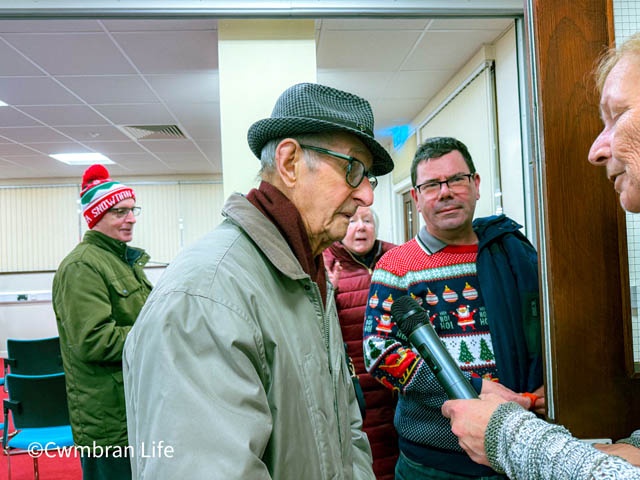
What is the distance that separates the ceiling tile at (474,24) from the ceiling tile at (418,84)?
0.83 meters

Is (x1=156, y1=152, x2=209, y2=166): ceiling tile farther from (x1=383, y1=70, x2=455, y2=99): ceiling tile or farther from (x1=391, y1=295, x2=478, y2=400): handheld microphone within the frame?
(x1=391, y1=295, x2=478, y2=400): handheld microphone

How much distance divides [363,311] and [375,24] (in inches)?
79.7

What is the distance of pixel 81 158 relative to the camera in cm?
670

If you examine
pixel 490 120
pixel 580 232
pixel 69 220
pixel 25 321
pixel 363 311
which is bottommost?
pixel 25 321

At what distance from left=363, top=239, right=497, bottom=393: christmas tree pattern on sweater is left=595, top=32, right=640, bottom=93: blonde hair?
0.69 meters

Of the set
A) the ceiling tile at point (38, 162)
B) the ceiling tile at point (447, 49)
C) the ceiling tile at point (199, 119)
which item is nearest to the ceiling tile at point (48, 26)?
the ceiling tile at point (199, 119)

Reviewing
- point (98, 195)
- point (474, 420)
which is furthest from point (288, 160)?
point (98, 195)

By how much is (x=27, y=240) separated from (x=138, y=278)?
7.06 meters

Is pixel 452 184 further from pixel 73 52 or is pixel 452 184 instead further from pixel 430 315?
pixel 73 52

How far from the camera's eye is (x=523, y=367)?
4.44 feet

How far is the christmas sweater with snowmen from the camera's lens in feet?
4.49

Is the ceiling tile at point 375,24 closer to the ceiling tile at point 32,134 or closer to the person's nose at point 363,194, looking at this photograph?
the person's nose at point 363,194

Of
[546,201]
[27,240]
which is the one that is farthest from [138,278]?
[27,240]

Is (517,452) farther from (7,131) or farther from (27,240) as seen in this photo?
(27,240)
